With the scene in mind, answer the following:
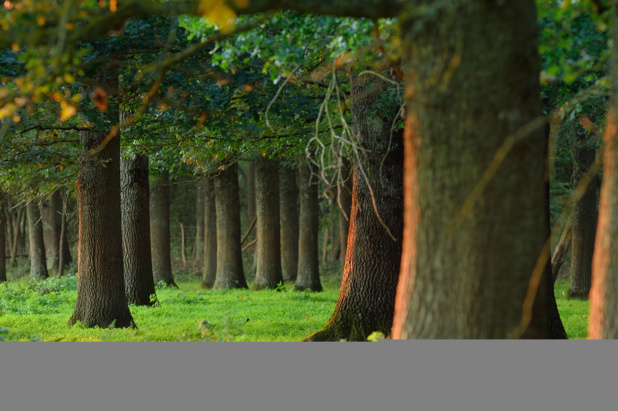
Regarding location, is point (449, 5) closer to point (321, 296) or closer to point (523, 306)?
point (523, 306)

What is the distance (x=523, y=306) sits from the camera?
15.3 feet

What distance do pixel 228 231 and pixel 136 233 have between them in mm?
6223

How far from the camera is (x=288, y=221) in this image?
77.3 feet

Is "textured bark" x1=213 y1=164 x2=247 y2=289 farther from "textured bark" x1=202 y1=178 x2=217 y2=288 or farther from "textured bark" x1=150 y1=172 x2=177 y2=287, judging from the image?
"textured bark" x1=202 y1=178 x2=217 y2=288

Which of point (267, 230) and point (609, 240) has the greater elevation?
point (267, 230)

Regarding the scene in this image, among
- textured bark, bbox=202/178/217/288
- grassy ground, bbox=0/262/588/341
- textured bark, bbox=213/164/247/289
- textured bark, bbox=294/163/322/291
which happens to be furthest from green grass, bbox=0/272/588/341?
textured bark, bbox=202/178/217/288

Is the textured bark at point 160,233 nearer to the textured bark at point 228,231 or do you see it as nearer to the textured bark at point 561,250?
the textured bark at point 228,231

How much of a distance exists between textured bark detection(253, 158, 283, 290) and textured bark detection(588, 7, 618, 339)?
55.8ft

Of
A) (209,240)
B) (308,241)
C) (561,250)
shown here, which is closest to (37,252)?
(209,240)

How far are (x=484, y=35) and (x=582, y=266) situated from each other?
52.3 ft

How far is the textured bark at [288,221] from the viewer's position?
2323 centimetres

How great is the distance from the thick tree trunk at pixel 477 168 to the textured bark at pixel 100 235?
8357 mm

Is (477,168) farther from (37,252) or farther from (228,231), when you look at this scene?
(37,252)

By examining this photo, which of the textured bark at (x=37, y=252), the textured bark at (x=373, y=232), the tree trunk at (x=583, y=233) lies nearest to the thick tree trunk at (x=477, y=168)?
the textured bark at (x=373, y=232)
